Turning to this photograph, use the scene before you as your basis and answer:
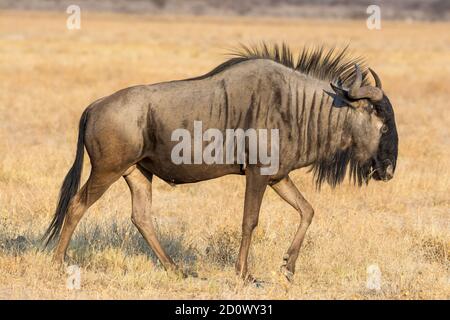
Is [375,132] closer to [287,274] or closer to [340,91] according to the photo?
[340,91]

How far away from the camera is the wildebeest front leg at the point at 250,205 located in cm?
634

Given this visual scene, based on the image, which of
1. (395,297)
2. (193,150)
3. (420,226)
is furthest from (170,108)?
(420,226)

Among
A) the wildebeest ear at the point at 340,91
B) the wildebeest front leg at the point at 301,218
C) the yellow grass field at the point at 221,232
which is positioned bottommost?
the yellow grass field at the point at 221,232

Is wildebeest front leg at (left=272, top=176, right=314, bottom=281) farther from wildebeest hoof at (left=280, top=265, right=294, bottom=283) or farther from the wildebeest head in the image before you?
the wildebeest head

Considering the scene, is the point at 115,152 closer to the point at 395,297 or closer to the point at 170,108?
the point at 170,108

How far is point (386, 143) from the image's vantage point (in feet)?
21.3

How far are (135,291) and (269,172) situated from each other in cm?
124

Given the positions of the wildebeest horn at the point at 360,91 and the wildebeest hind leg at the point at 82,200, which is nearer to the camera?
the wildebeest horn at the point at 360,91

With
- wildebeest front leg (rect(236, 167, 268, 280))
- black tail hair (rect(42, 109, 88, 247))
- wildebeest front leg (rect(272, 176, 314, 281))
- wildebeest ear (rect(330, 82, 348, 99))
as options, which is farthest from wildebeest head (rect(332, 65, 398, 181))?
black tail hair (rect(42, 109, 88, 247))
